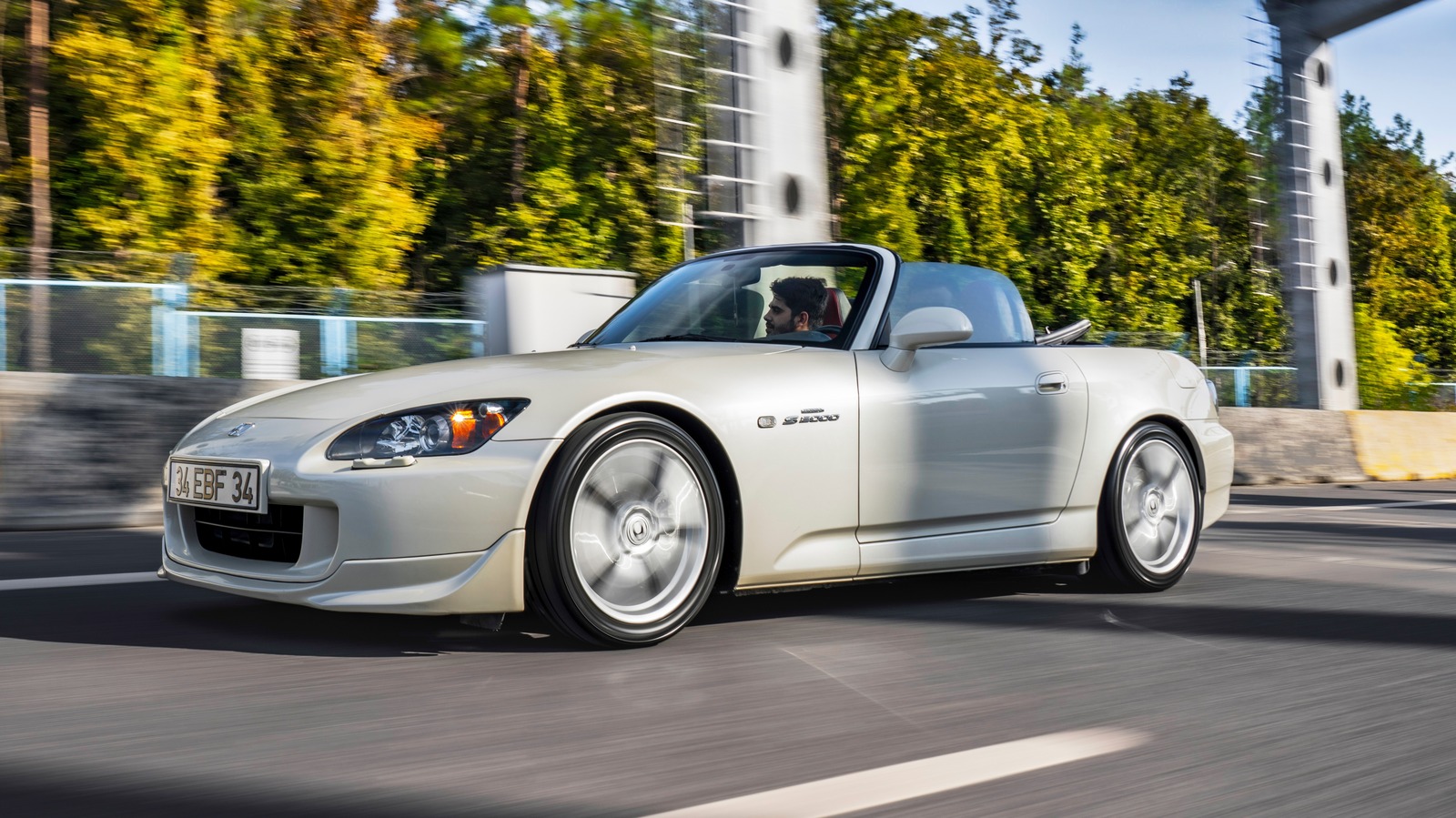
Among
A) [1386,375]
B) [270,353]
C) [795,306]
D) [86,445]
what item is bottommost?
[86,445]

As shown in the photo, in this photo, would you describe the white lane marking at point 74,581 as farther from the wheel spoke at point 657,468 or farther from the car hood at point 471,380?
the wheel spoke at point 657,468

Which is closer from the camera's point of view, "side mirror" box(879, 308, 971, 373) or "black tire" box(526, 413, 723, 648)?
"black tire" box(526, 413, 723, 648)

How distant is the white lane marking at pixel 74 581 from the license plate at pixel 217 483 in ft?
3.17

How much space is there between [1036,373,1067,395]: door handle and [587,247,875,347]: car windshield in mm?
776

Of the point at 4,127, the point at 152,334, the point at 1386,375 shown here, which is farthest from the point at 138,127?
the point at 1386,375

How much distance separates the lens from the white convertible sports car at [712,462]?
12.7ft

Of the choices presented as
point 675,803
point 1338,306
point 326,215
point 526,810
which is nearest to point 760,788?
point 675,803

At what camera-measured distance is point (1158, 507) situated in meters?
5.79

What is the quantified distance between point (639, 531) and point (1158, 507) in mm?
2599

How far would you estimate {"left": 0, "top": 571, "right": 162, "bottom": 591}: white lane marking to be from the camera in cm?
517

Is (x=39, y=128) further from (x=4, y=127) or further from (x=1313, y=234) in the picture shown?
(x=1313, y=234)

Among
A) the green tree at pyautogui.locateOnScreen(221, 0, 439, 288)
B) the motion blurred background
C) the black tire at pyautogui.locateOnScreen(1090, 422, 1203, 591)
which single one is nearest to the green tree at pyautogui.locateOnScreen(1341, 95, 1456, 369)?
the motion blurred background

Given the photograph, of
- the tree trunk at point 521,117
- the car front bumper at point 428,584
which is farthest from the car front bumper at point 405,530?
the tree trunk at point 521,117

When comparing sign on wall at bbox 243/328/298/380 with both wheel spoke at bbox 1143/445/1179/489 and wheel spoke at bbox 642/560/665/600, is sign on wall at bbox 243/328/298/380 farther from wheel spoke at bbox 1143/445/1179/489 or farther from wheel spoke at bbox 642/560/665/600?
wheel spoke at bbox 642/560/665/600
